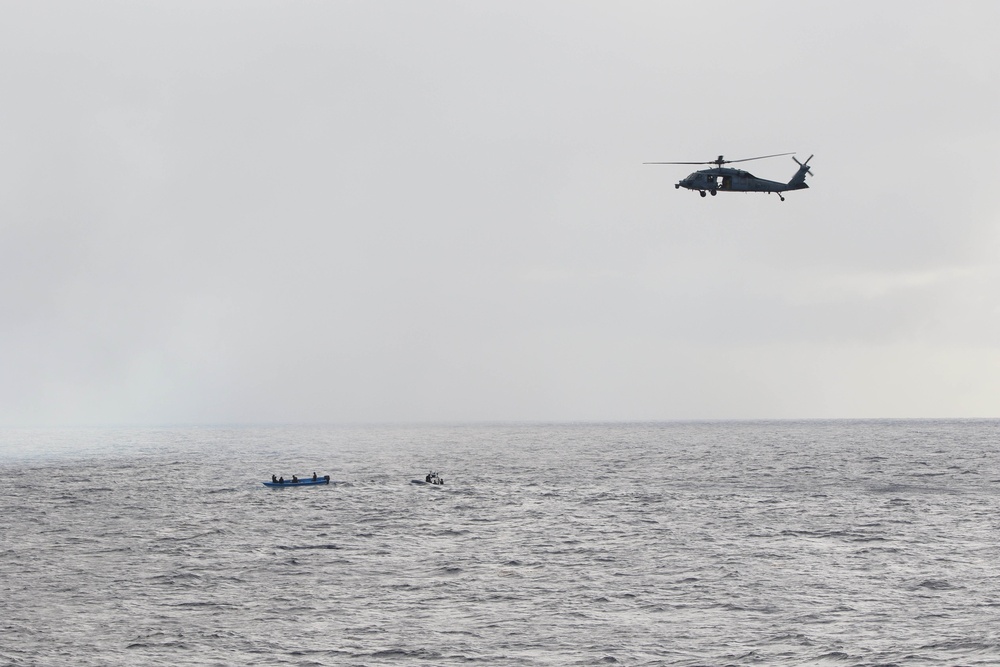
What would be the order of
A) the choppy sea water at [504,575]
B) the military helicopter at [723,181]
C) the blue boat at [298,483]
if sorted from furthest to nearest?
the blue boat at [298,483] < the military helicopter at [723,181] < the choppy sea water at [504,575]

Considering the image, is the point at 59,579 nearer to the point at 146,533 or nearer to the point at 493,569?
the point at 146,533

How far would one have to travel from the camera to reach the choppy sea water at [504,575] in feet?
133

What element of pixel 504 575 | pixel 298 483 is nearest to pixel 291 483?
pixel 298 483

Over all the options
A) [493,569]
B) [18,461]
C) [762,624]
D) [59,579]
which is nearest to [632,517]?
[493,569]

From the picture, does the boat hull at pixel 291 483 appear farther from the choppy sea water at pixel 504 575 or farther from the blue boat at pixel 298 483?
the choppy sea water at pixel 504 575

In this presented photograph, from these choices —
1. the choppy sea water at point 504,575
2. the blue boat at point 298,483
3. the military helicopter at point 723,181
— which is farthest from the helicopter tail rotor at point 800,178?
the blue boat at point 298,483

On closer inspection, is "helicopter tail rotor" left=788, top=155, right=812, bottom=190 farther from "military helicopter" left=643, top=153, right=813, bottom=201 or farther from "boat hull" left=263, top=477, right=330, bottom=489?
"boat hull" left=263, top=477, right=330, bottom=489

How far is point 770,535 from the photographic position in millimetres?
69688

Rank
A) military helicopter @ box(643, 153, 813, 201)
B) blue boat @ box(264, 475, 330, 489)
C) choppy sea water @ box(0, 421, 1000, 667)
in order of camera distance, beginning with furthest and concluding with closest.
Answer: blue boat @ box(264, 475, 330, 489) < military helicopter @ box(643, 153, 813, 201) < choppy sea water @ box(0, 421, 1000, 667)

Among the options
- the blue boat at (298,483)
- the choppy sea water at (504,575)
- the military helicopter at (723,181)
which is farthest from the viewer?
the blue boat at (298,483)

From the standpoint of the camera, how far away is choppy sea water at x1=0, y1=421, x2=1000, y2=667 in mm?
40469

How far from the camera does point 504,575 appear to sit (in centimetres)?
5522

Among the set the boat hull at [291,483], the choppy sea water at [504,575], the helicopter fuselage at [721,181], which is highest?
the helicopter fuselage at [721,181]

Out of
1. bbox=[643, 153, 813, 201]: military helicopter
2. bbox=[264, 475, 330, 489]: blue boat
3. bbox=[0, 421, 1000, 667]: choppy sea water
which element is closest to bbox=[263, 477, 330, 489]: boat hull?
bbox=[264, 475, 330, 489]: blue boat
